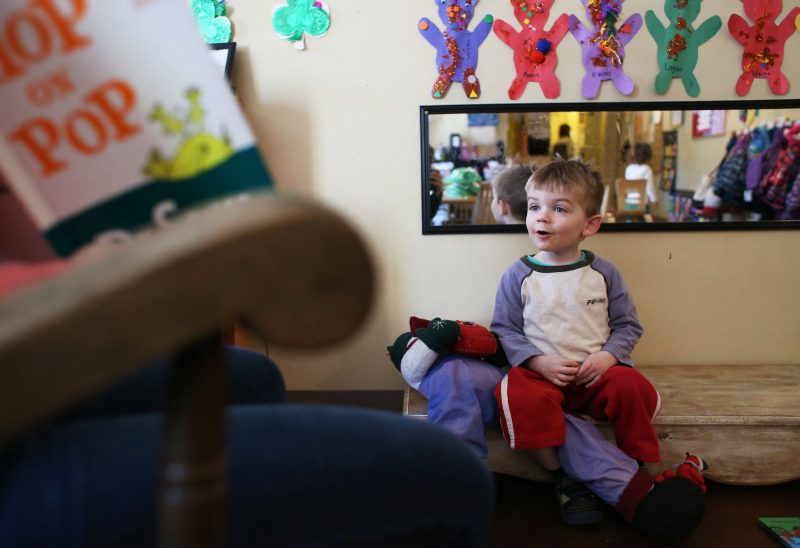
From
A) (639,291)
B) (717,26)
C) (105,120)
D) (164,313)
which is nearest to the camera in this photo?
(164,313)

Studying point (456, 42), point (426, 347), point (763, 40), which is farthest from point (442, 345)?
point (763, 40)

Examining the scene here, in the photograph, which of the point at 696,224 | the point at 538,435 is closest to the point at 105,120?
the point at 538,435

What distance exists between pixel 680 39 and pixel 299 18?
48.6 inches

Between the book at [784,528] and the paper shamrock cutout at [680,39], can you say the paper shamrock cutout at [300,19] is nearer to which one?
the paper shamrock cutout at [680,39]

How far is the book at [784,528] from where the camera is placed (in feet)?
4.52

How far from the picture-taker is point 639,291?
2068 millimetres

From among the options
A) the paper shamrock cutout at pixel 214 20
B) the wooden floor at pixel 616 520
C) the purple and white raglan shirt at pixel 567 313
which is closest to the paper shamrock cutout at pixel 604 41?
the purple and white raglan shirt at pixel 567 313

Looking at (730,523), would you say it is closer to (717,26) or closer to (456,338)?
(456,338)

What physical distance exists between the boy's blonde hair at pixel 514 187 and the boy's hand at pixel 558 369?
0.58m

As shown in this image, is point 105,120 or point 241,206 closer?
point 241,206

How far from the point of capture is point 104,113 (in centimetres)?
46

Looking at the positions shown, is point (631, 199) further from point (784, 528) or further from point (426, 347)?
point (784, 528)

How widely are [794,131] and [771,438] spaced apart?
1.01 m

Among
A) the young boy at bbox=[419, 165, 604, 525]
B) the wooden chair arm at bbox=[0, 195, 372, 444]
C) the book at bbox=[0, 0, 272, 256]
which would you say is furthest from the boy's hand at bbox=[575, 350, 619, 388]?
the wooden chair arm at bbox=[0, 195, 372, 444]
